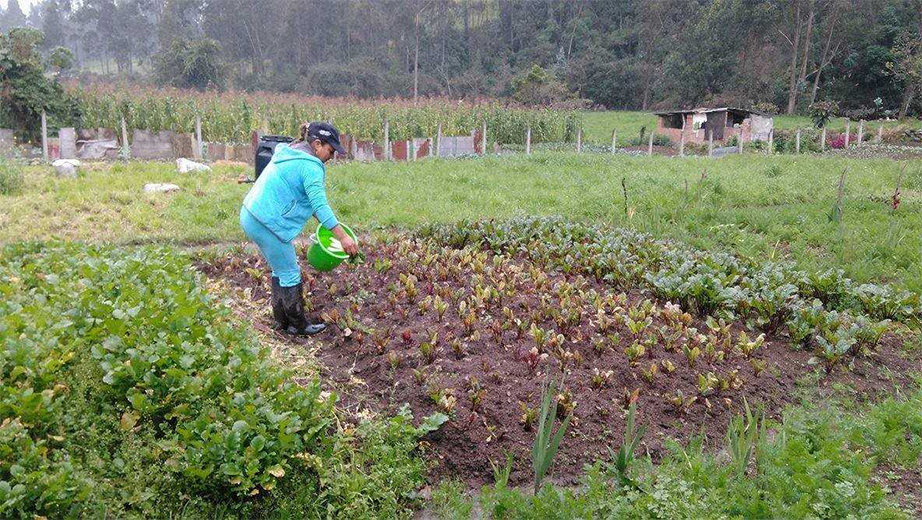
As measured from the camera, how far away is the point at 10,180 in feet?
32.4

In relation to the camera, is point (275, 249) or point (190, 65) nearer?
point (275, 249)

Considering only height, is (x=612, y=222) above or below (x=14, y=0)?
below

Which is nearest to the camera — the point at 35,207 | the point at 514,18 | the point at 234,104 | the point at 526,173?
the point at 35,207

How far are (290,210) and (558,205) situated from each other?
6.54 metres

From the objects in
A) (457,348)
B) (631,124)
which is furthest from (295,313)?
(631,124)

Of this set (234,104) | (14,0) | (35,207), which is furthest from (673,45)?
(14,0)

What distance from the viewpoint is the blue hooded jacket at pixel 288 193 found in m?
5.18

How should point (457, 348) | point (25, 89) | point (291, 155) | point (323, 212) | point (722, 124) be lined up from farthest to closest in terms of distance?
point (722, 124)
point (25, 89)
point (291, 155)
point (323, 212)
point (457, 348)

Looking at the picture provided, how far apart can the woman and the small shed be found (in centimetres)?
2897

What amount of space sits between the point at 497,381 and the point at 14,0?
9285 centimetres

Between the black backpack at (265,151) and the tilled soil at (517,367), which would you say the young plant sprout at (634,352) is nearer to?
the tilled soil at (517,367)

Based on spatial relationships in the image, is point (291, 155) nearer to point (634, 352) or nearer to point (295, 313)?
point (295, 313)

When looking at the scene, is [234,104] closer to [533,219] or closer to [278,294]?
[533,219]

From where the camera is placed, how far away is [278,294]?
17.8 feet
